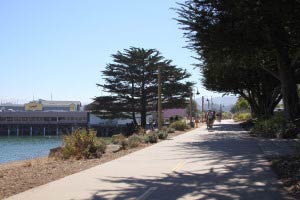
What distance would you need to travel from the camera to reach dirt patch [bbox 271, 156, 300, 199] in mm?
10414

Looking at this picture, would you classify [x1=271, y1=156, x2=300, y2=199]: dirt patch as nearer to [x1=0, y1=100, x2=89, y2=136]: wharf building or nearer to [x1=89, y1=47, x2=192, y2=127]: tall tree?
[x1=89, y1=47, x2=192, y2=127]: tall tree

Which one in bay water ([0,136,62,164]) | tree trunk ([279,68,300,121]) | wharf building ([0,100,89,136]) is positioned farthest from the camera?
wharf building ([0,100,89,136])

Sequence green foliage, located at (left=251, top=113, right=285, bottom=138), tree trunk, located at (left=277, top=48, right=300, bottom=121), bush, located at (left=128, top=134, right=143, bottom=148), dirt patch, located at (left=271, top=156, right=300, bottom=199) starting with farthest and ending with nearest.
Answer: tree trunk, located at (left=277, top=48, right=300, bottom=121) → green foliage, located at (left=251, top=113, right=285, bottom=138) → bush, located at (left=128, top=134, right=143, bottom=148) → dirt patch, located at (left=271, top=156, right=300, bottom=199)

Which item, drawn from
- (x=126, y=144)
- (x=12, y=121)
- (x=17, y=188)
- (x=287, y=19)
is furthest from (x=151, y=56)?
(x=17, y=188)

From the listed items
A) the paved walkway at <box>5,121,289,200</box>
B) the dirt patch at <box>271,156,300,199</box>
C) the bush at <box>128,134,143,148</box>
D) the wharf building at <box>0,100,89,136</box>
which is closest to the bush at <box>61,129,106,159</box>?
the paved walkway at <box>5,121,289,200</box>

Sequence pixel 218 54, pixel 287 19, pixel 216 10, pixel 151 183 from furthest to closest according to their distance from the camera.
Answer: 1. pixel 218 54
2. pixel 216 10
3. pixel 287 19
4. pixel 151 183

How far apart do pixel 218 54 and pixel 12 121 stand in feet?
338

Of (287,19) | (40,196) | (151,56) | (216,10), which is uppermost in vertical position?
(151,56)

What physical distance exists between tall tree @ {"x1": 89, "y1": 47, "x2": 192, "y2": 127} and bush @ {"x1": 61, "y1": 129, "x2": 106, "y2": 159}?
204 ft

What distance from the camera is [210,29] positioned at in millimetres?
22922

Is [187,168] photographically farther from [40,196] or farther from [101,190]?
[40,196]

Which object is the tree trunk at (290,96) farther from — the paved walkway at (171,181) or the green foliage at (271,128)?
the paved walkway at (171,181)

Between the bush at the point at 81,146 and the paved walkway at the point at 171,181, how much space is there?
8.09ft

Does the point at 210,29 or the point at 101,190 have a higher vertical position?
the point at 210,29
